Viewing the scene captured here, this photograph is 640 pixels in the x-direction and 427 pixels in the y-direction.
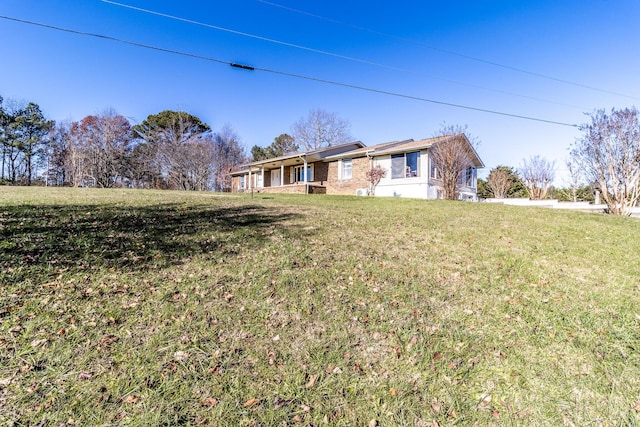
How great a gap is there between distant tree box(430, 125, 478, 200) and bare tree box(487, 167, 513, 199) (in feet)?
36.7

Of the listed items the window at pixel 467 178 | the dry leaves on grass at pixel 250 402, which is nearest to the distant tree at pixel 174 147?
the window at pixel 467 178

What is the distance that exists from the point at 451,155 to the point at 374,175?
4.54 metres

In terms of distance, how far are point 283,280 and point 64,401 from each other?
7.83 ft

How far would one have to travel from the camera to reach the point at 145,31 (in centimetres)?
835

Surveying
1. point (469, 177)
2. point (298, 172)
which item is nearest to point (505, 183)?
point (469, 177)

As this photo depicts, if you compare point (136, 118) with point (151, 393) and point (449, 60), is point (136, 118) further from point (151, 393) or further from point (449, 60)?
point (151, 393)

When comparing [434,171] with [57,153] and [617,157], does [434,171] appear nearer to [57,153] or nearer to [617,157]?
[617,157]

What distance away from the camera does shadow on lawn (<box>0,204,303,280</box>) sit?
421 cm

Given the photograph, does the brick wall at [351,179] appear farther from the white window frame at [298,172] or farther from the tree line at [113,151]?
the tree line at [113,151]

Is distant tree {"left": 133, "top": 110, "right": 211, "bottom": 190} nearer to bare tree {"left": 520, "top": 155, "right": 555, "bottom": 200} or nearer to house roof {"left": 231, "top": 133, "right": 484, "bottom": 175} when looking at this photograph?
house roof {"left": 231, "top": 133, "right": 484, "bottom": 175}

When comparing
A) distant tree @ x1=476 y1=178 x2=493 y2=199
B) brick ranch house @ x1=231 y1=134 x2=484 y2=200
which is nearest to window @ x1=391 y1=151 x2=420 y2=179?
brick ranch house @ x1=231 y1=134 x2=484 y2=200

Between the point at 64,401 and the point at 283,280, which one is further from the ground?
the point at 283,280

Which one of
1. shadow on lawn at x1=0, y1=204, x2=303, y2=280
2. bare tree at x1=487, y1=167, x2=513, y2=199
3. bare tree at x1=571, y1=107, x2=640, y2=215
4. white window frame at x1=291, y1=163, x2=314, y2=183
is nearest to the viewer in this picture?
shadow on lawn at x1=0, y1=204, x2=303, y2=280

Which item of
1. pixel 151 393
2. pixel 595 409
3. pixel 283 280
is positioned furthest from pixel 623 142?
pixel 151 393
